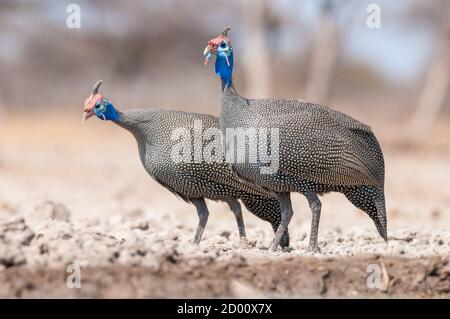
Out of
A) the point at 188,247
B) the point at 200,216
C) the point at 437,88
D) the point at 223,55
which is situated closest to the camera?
the point at 188,247

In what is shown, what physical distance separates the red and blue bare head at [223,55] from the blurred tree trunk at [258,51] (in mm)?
14311

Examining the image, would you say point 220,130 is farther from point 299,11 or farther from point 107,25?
point 107,25

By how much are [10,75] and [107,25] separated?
377cm

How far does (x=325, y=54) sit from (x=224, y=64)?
50.6ft

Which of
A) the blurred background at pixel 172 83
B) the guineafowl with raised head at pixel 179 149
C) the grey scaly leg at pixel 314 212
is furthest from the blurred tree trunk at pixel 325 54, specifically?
the grey scaly leg at pixel 314 212

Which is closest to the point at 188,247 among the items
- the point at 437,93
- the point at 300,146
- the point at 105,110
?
Result: the point at 300,146

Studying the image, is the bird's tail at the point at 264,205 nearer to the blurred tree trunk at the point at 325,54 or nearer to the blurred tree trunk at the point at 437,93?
the blurred tree trunk at the point at 325,54

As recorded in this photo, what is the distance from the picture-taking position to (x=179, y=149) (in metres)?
7.14

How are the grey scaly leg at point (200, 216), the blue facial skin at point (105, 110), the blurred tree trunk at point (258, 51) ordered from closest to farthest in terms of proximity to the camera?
the blue facial skin at point (105, 110) < the grey scaly leg at point (200, 216) < the blurred tree trunk at point (258, 51)

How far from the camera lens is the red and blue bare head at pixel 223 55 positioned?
7055mm

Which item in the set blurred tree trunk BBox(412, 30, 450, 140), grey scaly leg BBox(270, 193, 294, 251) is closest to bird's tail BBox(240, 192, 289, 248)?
grey scaly leg BBox(270, 193, 294, 251)

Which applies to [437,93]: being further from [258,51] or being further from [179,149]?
[179,149]

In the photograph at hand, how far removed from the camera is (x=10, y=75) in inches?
1436
